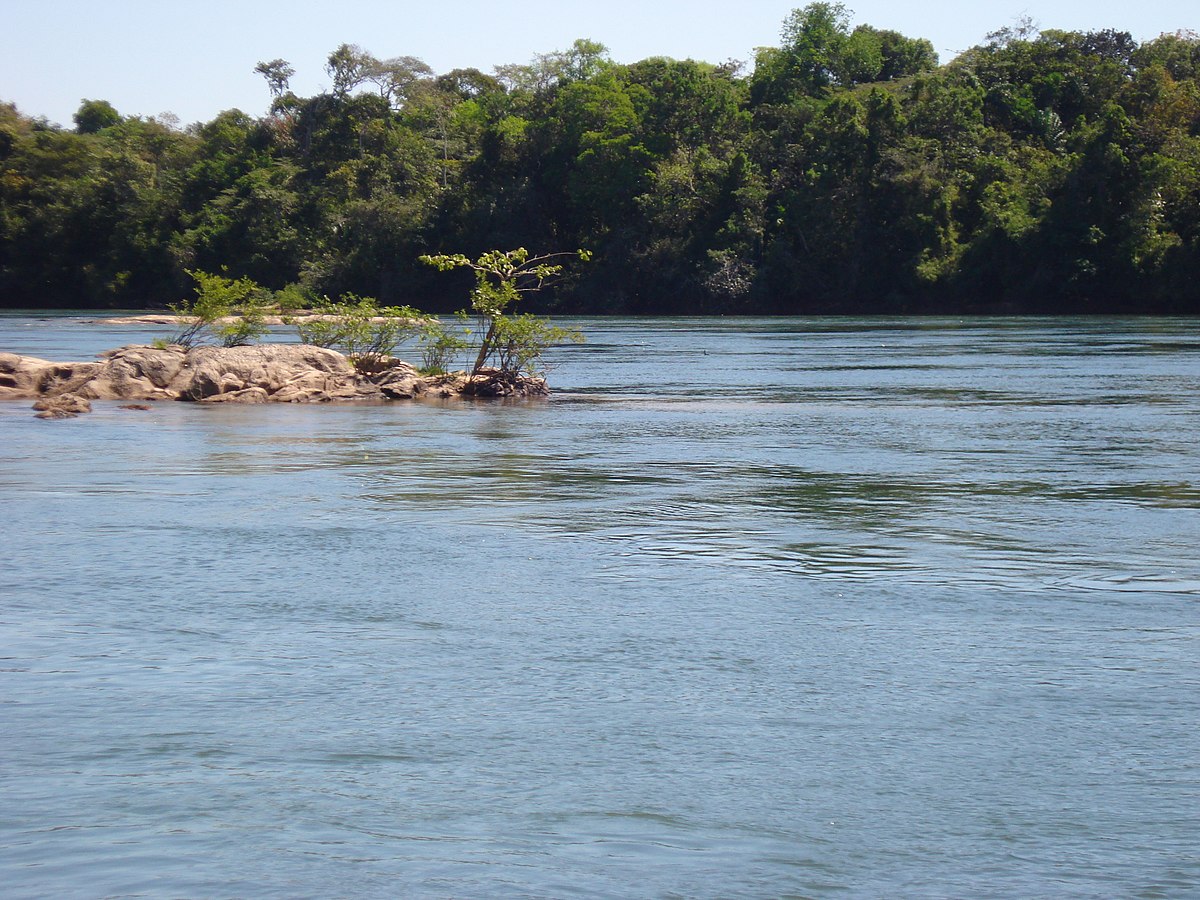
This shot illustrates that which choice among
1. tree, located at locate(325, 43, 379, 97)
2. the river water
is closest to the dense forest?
tree, located at locate(325, 43, 379, 97)

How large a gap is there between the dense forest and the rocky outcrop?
1830 inches

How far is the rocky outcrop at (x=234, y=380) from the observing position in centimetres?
2930

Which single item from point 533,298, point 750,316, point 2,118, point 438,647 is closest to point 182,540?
point 438,647

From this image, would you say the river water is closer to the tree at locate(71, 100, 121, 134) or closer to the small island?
the small island

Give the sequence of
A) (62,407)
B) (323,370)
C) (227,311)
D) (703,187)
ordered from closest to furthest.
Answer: (62,407) < (323,370) < (227,311) < (703,187)

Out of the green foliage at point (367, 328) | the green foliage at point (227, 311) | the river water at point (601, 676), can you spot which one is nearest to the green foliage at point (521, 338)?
the green foliage at point (367, 328)

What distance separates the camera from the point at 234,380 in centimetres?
2956

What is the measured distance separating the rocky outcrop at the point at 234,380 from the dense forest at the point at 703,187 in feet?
152

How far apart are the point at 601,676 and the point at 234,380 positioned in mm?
22580

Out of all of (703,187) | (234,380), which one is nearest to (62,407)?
(234,380)

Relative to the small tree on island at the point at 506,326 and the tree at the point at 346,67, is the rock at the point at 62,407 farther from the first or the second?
the tree at the point at 346,67

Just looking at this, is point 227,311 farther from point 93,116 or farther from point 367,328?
point 93,116

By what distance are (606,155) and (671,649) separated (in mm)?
83822

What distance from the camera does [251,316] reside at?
107ft
